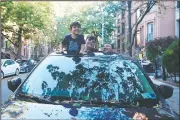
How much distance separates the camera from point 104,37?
10.8 feet

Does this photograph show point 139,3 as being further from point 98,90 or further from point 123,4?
point 98,90

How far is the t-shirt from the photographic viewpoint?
2828mm

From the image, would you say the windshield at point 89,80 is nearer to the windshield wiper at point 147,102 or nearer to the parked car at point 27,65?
the windshield wiper at point 147,102

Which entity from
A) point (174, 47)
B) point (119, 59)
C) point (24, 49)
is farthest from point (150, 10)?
point (174, 47)

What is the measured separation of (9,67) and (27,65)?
10.7 inches

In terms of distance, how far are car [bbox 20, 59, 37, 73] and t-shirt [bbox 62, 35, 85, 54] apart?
1.48 ft

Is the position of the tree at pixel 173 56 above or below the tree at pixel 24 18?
below

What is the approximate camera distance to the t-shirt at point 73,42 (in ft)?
9.28

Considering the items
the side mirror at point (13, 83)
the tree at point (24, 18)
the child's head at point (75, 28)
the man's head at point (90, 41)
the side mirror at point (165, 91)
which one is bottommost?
the side mirror at point (165, 91)

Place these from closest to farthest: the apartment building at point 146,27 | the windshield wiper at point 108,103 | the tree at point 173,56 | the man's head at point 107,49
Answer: the windshield wiper at point 108,103, the man's head at point 107,49, the apartment building at point 146,27, the tree at point 173,56

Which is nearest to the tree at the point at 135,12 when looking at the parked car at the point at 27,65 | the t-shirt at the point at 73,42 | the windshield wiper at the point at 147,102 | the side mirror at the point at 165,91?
the side mirror at the point at 165,91

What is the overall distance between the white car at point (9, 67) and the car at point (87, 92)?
142 millimetres

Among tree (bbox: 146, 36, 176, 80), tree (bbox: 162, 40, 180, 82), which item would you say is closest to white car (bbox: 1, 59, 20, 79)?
tree (bbox: 146, 36, 176, 80)

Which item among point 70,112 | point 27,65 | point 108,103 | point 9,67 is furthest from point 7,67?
point 70,112
